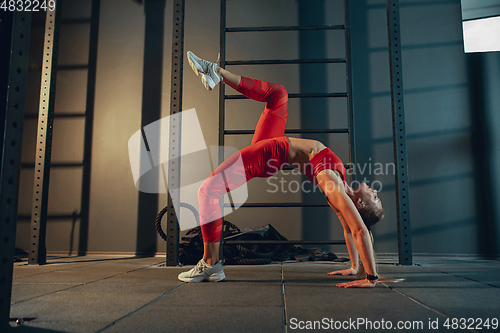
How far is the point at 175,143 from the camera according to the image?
2475mm

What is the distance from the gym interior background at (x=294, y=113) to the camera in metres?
2.90

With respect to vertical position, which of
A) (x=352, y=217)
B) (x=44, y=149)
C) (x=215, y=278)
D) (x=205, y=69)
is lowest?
(x=215, y=278)

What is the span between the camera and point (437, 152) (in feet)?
9.67

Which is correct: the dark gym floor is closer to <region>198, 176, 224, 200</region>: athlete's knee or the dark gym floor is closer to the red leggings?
the red leggings

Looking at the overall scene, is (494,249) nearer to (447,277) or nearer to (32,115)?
(447,277)

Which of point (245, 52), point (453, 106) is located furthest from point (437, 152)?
point (245, 52)

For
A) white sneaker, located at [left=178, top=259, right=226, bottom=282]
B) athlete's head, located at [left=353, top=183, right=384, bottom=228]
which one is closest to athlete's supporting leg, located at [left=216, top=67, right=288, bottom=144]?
athlete's head, located at [left=353, top=183, right=384, bottom=228]

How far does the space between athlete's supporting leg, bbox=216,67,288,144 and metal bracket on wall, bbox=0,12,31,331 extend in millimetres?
1202

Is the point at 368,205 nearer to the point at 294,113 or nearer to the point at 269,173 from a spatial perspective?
the point at 269,173

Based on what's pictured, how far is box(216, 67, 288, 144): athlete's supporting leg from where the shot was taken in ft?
6.68

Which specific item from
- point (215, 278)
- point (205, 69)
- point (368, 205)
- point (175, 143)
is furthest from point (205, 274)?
point (205, 69)

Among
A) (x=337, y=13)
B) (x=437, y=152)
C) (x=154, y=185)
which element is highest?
(x=337, y=13)

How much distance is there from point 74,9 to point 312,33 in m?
2.60

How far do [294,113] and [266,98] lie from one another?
3.40ft
